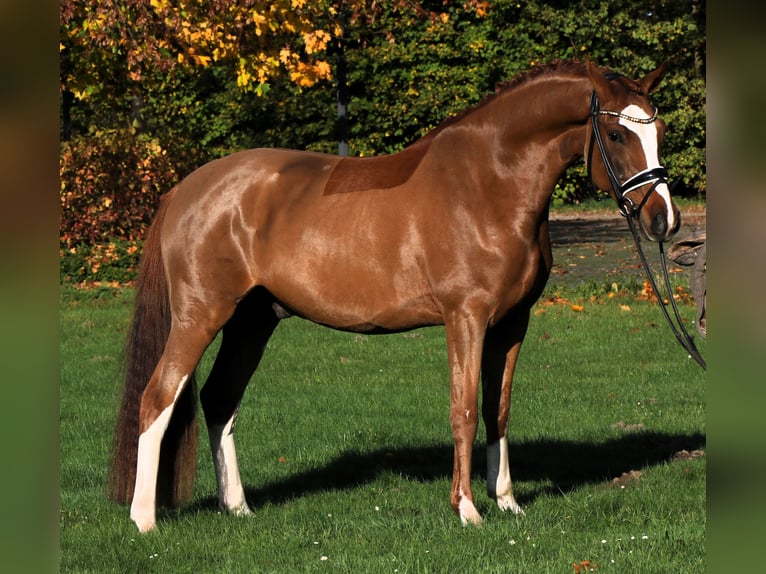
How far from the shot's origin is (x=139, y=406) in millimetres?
5762

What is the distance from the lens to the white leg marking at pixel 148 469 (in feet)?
18.1

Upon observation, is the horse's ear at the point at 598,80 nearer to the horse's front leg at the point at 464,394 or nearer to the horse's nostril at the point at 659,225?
the horse's nostril at the point at 659,225

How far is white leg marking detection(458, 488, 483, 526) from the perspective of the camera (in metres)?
5.35

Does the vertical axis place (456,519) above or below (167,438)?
below

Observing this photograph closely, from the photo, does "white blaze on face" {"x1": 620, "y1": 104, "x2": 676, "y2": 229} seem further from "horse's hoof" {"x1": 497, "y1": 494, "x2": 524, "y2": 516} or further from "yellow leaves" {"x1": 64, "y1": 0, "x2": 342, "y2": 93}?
"yellow leaves" {"x1": 64, "y1": 0, "x2": 342, "y2": 93}

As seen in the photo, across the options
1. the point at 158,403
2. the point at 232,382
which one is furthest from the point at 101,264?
the point at 158,403

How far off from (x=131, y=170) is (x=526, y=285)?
42.8 ft

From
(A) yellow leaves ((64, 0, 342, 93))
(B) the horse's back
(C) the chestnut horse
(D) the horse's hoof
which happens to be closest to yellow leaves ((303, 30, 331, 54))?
(A) yellow leaves ((64, 0, 342, 93))

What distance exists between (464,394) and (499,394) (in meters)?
0.50

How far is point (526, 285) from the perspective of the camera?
5.38 m

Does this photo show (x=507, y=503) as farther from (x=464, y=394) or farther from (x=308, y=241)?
(x=308, y=241)
